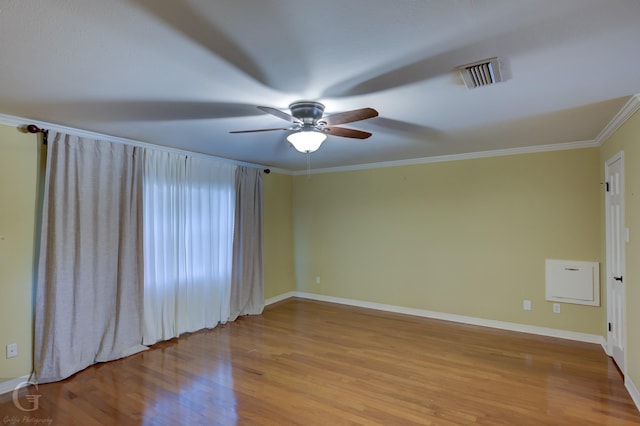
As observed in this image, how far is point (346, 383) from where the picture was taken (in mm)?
2988

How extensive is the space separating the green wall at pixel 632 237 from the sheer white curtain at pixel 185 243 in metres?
4.52

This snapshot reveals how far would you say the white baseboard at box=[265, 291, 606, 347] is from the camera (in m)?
3.94

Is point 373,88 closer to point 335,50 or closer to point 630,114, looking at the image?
point 335,50

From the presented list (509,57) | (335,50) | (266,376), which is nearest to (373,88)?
(335,50)

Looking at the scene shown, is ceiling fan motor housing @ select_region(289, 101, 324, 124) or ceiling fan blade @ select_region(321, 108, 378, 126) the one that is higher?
ceiling fan motor housing @ select_region(289, 101, 324, 124)

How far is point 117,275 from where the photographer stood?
3.55 metres

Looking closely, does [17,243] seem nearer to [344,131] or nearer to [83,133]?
[83,133]

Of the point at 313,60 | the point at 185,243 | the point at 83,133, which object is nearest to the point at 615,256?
the point at 313,60

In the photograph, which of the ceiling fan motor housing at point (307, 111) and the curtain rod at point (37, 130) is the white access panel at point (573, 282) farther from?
the curtain rod at point (37, 130)

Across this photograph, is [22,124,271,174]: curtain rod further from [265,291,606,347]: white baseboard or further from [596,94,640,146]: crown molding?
[596,94,640,146]: crown molding

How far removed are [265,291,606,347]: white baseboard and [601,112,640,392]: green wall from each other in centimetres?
116

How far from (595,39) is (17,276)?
4581 mm

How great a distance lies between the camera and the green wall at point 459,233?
158 inches

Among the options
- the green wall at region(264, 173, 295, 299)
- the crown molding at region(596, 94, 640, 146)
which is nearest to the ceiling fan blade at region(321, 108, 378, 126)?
the crown molding at region(596, 94, 640, 146)
